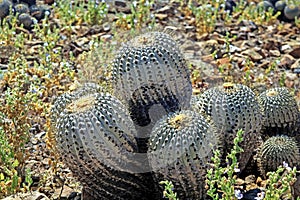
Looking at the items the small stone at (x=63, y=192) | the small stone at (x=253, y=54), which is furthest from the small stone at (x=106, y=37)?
the small stone at (x=63, y=192)

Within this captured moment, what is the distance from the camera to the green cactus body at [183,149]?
2984 millimetres

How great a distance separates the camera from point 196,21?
20.2 ft

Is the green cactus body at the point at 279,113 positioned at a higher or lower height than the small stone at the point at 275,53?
higher

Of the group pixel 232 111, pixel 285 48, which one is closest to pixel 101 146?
pixel 232 111

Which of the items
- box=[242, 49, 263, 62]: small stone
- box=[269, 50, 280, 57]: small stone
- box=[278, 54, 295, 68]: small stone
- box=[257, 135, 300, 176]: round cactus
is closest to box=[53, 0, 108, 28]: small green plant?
box=[242, 49, 263, 62]: small stone

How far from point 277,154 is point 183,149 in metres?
→ 0.87

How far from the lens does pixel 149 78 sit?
328cm

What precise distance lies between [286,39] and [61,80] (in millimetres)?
2522

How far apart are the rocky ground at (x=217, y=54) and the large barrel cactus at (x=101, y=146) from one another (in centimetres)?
50

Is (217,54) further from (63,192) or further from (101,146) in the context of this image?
(101,146)

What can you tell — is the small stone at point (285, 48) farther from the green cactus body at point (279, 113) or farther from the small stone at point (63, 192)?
the small stone at point (63, 192)

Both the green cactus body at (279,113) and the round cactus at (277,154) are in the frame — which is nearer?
the round cactus at (277,154)

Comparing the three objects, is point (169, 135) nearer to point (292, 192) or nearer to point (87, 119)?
point (87, 119)

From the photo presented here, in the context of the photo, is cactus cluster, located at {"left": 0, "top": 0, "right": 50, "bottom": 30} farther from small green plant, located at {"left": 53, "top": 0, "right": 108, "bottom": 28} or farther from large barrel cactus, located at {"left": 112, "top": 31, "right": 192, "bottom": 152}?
large barrel cactus, located at {"left": 112, "top": 31, "right": 192, "bottom": 152}
